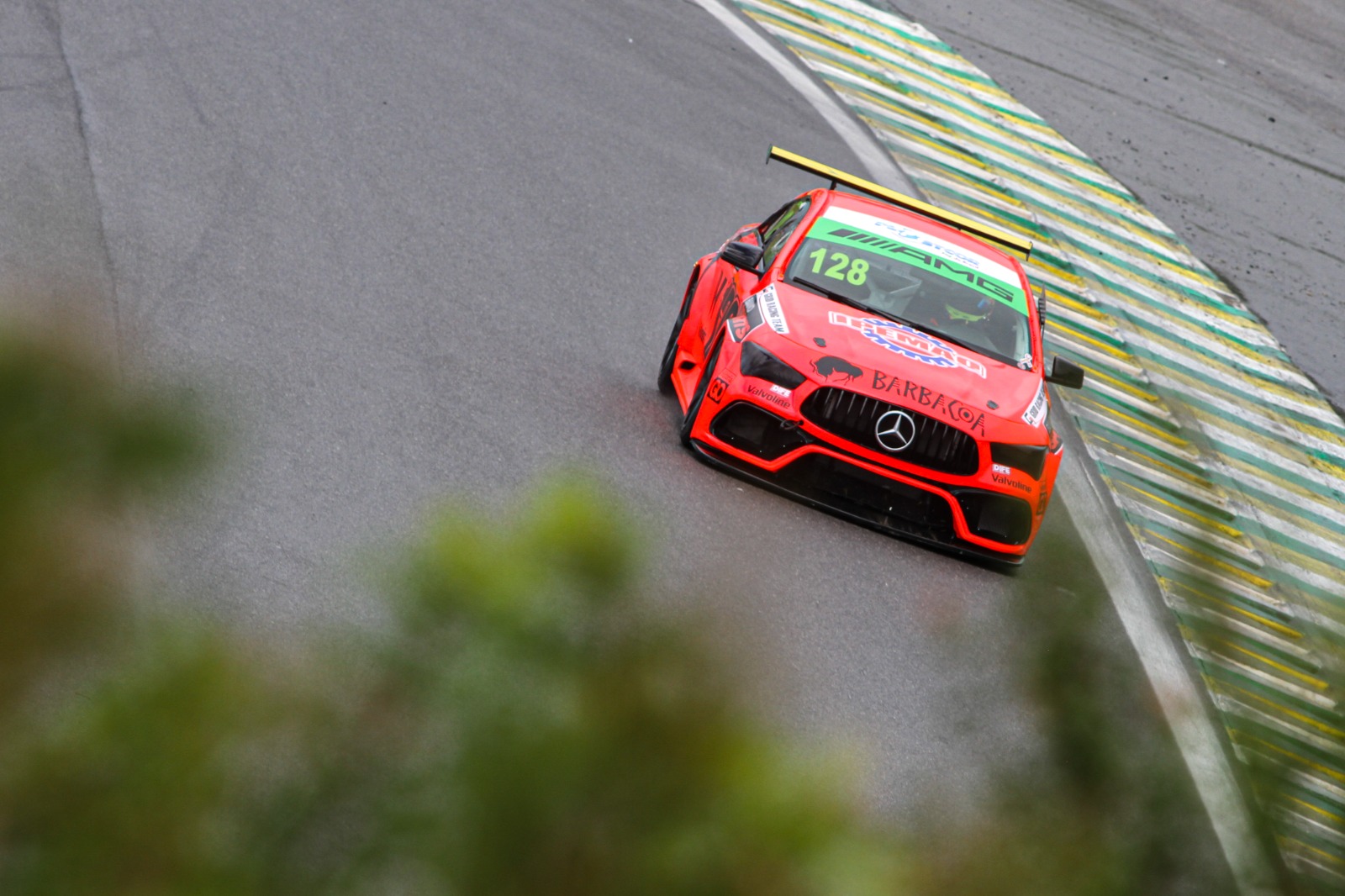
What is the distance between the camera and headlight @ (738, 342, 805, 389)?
8352mm

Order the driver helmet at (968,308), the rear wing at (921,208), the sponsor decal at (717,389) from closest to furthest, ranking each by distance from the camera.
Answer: the sponsor decal at (717,389), the driver helmet at (968,308), the rear wing at (921,208)

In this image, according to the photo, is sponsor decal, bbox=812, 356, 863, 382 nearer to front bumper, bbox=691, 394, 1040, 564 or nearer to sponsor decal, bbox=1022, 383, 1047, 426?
front bumper, bbox=691, 394, 1040, 564

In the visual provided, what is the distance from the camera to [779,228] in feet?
33.0

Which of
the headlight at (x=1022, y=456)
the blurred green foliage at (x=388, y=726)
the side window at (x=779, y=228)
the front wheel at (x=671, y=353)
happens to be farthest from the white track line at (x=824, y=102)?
the blurred green foliage at (x=388, y=726)

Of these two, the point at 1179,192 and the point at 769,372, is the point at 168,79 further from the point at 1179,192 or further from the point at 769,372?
the point at 1179,192

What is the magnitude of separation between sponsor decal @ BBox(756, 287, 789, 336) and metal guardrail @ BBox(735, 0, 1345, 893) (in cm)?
208

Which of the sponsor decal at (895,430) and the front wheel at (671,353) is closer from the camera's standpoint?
the sponsor decal at (895,430)

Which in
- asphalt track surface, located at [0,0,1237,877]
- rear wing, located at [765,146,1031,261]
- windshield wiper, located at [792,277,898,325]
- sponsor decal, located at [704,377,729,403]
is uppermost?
rear wing, located at [765,146,1031,261]

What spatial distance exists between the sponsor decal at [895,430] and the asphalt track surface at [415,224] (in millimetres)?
631

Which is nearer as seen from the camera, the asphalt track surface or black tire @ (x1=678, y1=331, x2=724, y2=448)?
the asphalt track surface

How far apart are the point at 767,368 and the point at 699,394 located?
0.53m

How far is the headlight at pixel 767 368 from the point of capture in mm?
8352

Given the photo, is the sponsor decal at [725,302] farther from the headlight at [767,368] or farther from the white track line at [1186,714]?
the white track line at [1186,714]

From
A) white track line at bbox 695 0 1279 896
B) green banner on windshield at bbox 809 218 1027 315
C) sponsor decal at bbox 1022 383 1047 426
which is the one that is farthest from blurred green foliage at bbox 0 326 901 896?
green banner on windshield at bbox 809 218 1027 315
